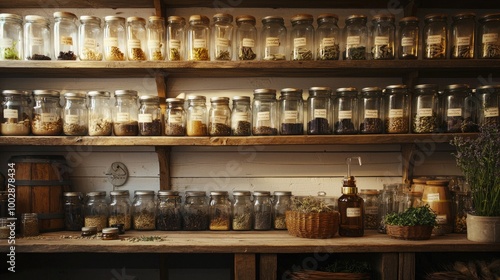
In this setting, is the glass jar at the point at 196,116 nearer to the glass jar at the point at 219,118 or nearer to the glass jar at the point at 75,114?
the glass jar at the point at 219,118

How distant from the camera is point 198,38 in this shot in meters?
2.32

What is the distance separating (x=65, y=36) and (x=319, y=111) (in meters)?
1.37

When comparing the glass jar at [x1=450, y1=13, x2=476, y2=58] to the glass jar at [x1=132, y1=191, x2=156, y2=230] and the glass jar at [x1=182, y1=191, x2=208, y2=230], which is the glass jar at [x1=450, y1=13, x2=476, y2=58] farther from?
the glass jar at [x1=132, y1=191, x2=156, y2=230]

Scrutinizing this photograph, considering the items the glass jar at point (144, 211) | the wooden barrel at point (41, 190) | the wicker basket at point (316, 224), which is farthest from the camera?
the glass jar at point (144, 211)

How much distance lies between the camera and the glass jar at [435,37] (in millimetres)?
2281

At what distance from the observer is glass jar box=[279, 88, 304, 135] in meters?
2.28

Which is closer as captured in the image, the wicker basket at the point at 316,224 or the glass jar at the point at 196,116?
the wicker basket at the point at 316,224

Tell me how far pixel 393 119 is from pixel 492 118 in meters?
0.49

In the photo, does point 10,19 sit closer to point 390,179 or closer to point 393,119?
point 393,119

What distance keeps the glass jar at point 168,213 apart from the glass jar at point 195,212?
0.04 m

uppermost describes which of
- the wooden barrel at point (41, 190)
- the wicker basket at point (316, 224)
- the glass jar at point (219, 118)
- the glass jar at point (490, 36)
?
the glass jar at point (490, 36)

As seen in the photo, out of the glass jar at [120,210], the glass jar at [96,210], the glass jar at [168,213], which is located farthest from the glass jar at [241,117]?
the glass jar at [96,210]

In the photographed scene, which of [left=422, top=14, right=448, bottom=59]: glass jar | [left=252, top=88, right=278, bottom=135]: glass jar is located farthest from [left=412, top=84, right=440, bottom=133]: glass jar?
[left=252, top=88, right=278, bottom=135]: glass jar

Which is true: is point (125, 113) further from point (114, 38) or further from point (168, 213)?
point (168, 213)
